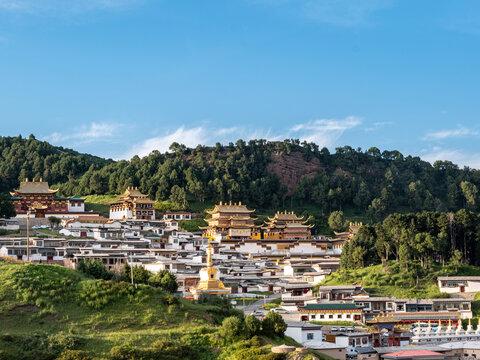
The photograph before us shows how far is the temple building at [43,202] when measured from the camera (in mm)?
86500

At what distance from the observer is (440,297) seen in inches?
2217

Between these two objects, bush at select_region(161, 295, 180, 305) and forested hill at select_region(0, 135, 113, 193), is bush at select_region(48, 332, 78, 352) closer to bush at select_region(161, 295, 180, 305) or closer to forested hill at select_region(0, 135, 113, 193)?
bush at select_region(161, 295, 180, 305)

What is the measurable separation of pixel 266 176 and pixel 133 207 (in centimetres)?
2760

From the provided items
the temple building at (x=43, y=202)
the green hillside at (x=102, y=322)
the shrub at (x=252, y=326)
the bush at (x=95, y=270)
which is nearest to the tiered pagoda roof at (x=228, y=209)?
the temple building at (x=43, y=202)

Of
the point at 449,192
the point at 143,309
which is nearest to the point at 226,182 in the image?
the point at 449,192

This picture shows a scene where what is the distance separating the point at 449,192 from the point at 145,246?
5737cm

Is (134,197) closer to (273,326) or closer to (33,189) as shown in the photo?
(33,189)

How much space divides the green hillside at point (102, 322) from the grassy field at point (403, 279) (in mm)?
19474

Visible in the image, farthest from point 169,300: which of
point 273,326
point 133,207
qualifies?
point 133,207

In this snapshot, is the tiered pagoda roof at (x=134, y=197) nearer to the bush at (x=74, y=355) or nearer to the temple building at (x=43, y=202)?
the temple building at (x=43, y=202)

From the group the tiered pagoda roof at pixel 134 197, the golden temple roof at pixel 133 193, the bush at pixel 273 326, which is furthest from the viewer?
the golden temple roof at pixel 133 193

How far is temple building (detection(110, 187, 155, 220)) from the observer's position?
9150 centimetres

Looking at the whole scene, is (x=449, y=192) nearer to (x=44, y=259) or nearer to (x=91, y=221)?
(x=91, y=221)

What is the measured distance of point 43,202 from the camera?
89625 mm
